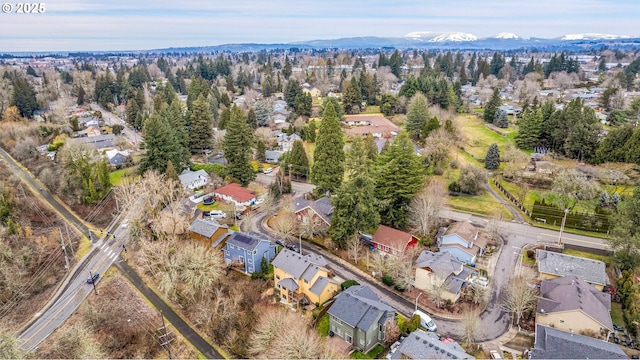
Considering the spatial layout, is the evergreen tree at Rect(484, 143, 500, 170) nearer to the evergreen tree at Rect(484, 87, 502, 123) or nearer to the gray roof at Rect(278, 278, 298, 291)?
the evergreen tree at Rect(484, 87, 502, 123)

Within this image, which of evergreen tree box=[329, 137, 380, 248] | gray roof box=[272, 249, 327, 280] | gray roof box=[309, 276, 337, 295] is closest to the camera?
gray roof box=[309, 276, 337, 295]

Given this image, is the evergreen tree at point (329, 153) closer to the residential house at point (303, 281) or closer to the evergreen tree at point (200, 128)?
the residential house at point (303, 281)

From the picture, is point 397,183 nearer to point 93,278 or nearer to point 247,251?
point 247,251

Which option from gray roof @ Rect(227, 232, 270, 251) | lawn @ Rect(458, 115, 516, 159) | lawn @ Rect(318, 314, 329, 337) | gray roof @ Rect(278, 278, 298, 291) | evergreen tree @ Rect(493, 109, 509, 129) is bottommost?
lawn @ Rect(318, 314, 329, 337)

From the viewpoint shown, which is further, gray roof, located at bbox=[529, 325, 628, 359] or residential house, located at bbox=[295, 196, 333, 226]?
residential house, located at bbox=[295, 196, 333, 226]

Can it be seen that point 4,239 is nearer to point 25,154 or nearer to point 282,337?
point 25,154

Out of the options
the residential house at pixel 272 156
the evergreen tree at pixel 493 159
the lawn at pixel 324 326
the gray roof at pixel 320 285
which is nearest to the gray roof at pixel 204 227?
the gray roof at pixel 320 285

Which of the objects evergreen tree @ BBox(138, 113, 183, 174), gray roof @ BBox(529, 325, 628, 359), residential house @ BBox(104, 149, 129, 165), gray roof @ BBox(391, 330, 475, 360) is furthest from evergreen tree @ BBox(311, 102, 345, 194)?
residential house @ BBox(104, 149, 129, 165)
